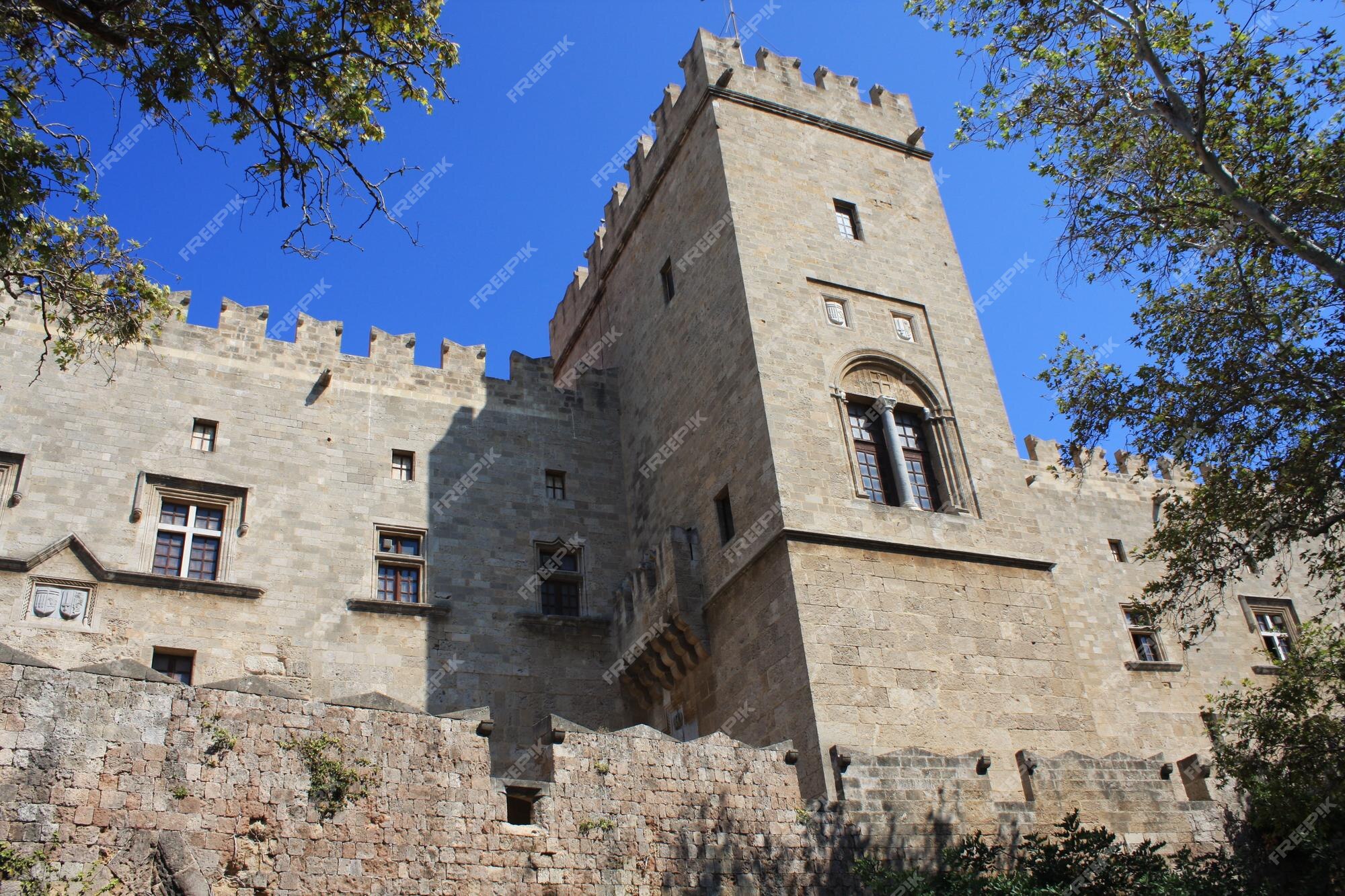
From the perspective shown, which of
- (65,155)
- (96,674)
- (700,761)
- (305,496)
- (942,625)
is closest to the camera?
(96,674)

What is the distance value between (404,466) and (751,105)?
27.9 ft

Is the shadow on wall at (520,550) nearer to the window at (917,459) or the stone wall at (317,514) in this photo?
the stone wall at (317,514)

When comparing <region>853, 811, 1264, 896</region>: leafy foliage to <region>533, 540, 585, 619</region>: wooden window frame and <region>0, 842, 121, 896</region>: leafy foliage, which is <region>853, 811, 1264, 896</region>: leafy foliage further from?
<region>533, 540, 585, 619</region>: wooden window frame

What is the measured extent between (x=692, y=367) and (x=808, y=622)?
5.79m

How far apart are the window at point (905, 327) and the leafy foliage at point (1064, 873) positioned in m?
8.05

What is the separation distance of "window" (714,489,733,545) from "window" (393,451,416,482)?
5197 millimetres

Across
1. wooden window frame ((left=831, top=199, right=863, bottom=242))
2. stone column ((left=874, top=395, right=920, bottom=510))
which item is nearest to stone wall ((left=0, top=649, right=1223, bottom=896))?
stone column ((left=874, top=395, right=920, bottom=510))

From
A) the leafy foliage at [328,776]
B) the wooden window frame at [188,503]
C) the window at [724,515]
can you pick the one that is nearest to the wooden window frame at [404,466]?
the wooden window frame at [188,503]

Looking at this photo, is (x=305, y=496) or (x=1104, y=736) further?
(x=1104, y=736)

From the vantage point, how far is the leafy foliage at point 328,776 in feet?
34.8

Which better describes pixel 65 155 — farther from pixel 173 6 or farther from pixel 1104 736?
pixel 1104 736

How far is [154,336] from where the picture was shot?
18.2 m

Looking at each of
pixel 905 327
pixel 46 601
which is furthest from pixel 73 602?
pixel 905 327

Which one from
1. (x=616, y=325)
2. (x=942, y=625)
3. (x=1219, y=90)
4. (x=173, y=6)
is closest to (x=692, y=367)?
(x=616, y=325)
